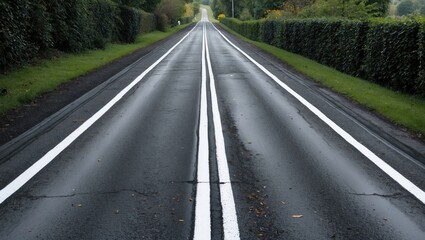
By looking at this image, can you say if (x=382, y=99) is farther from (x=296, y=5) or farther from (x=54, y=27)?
(x=296, y=5)

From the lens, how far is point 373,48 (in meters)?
15.4

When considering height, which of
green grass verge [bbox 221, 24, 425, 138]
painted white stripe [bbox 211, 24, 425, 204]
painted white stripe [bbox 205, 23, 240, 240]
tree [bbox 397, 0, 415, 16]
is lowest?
tree [bbox 397, 0, 415, 16]

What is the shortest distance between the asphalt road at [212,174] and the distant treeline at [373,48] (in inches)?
125

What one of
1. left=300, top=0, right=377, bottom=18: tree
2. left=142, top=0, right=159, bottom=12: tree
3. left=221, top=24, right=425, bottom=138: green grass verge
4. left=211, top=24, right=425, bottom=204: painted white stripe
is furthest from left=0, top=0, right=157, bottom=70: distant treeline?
left=142, top=0, right=159, bottom=12: tree

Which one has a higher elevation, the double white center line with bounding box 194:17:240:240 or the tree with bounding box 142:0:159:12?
the tree with bounding box 142:0:159:12

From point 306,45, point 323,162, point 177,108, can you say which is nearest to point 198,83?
point 177,108

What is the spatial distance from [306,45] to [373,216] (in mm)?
21323

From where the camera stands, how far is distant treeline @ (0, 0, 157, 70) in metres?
15.2

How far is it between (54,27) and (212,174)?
18.1 metres

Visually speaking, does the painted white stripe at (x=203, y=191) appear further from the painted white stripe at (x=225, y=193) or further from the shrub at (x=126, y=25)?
the shrub at (x=126, y=25)

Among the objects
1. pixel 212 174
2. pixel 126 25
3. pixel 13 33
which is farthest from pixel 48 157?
pixel 126 25

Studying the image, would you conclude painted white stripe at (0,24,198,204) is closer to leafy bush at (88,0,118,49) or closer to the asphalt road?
the asphalt road

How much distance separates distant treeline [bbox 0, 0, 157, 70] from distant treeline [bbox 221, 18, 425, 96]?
43.2ft

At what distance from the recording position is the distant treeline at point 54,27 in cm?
1520
